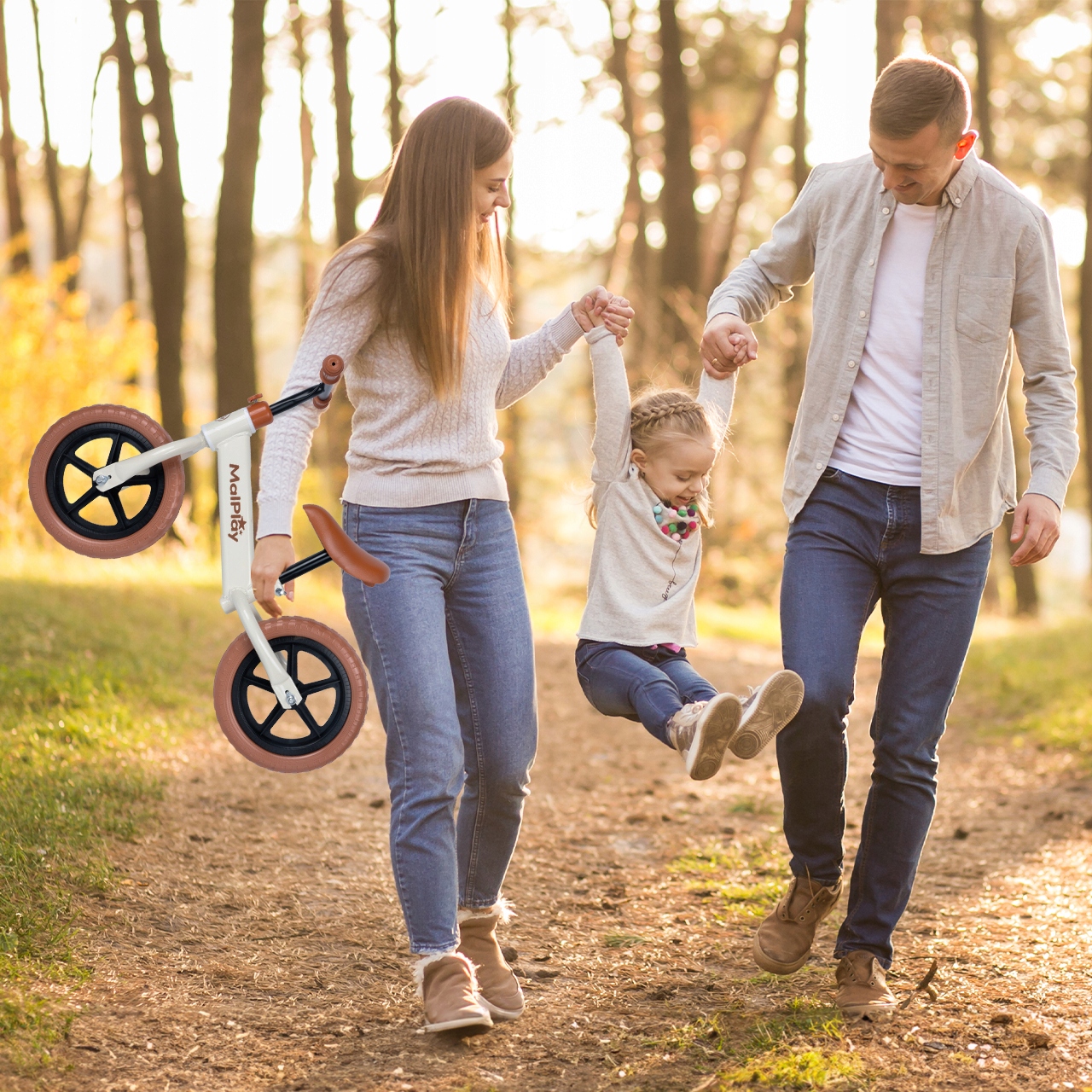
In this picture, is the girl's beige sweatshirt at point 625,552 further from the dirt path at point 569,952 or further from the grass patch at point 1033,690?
the grass patch at point 1033,690

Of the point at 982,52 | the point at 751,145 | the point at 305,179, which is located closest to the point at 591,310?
the point at 982,52

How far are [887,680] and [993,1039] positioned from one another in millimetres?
1019

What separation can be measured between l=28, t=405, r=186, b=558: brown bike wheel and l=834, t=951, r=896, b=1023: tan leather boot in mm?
Result: 2284

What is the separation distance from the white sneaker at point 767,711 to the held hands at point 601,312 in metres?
1.14

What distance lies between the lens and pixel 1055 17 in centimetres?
1931

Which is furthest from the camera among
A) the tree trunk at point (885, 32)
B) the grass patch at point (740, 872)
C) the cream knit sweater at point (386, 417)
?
the tree trunk at point (885, 32)

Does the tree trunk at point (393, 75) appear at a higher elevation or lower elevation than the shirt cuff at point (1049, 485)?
higher

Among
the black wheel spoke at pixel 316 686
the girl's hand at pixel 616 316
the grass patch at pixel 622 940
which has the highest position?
the girl's hand at pixel 616 316

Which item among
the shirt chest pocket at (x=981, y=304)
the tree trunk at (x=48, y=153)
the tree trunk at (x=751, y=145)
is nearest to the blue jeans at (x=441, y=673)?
the shirt chest pocket at (x=981, y=304)

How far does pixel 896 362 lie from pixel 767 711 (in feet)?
3.44

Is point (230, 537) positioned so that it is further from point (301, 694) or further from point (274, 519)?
point (301, 694)

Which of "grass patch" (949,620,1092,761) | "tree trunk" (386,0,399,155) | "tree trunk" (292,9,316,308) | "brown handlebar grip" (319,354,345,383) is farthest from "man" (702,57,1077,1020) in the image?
"tree trunk" (292,9,316,308)

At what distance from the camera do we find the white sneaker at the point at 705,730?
3.32 m

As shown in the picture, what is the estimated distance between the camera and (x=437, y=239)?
3.33m
